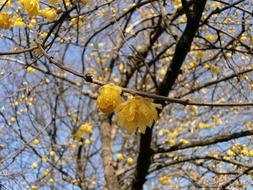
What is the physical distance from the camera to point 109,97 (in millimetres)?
1540

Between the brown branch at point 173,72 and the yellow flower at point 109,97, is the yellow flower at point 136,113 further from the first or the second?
the brown branch at point 173,72

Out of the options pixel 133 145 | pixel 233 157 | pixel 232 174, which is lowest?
pixel 232 174

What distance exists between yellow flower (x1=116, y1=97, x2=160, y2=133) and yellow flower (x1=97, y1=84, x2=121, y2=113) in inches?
2.2

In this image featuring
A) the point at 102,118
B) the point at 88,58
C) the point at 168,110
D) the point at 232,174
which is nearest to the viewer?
the point at 232,174

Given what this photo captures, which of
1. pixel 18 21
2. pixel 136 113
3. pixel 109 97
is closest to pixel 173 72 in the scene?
pixel 18 21

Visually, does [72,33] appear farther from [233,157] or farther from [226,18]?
[233,157]

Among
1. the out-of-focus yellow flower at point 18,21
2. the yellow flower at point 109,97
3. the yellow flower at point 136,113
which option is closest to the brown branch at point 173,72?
the out-of-focus yellow flower at point 18,21

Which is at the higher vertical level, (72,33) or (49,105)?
(49,105)

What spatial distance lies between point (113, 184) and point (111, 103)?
12.4 feet

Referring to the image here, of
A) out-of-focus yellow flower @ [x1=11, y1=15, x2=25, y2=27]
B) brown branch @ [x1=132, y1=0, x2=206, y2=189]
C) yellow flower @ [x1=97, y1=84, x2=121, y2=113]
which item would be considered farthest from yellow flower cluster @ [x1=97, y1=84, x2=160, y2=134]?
brown branch @ [x1=132, y1=0, x2=206, y2=189]

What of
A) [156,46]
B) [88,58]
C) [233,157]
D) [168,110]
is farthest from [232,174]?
[88,58]

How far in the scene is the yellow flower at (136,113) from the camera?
1.60 m

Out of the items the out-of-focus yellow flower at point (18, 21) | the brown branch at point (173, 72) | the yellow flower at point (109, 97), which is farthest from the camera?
the brown branch at point (173, 72)

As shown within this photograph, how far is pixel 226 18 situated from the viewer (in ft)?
13.6
